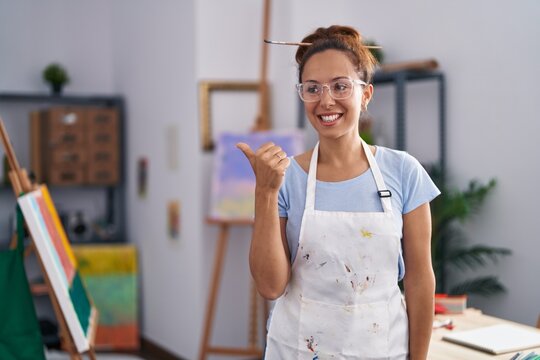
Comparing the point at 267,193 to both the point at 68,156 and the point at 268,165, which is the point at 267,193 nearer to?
the point at 268,165

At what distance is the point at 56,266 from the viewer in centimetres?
316

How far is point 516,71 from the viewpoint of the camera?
3715 millimetres

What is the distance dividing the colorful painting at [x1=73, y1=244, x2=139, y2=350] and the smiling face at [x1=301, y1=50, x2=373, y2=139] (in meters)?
4.14

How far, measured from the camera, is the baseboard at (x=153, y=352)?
5453 mm

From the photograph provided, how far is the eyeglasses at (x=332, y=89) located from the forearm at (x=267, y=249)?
0.81 feet

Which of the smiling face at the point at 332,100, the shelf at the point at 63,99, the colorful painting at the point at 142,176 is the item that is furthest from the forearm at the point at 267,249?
the shelf at the point at 63,99

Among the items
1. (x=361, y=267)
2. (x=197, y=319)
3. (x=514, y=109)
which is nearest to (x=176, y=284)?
(x=197, y=319)

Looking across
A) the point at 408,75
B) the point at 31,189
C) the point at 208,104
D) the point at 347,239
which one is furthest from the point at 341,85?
the point at 208,104

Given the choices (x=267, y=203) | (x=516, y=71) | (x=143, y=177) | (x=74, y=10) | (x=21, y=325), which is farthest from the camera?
(x=74, y=10)

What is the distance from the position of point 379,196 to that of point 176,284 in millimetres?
3711

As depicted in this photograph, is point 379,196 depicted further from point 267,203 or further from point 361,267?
point 267,203

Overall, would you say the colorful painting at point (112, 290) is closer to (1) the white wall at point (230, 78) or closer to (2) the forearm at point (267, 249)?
(1) the white wall at point (230, 78)

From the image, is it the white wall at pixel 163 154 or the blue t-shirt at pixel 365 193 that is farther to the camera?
the white wall at pixel 163 154

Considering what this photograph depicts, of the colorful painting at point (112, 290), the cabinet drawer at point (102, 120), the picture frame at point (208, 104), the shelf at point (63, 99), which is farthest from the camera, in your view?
the cabinet drawer at point (102, 120)
